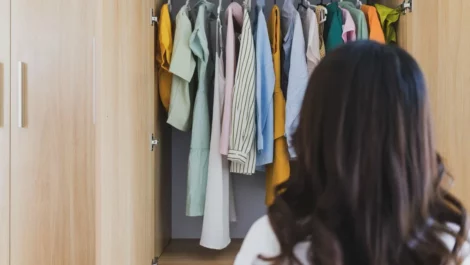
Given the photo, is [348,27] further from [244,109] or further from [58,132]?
[58,132]

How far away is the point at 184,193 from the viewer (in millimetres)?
2184

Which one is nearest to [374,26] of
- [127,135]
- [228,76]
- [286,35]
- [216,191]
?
[286,35]

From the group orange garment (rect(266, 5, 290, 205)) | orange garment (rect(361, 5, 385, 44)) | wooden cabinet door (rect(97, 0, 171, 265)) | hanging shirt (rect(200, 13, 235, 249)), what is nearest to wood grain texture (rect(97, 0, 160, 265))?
wooden cabinet door (rect(97, 0, 171, 265))

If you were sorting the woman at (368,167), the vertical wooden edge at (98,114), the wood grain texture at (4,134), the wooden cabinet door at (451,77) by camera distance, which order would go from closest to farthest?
1. the woman at (368,167)
2. the wood grain texture at (4,134)
3. the vertical wooden edge at (98,114)
4. the wooden cabinet door at (451,77)

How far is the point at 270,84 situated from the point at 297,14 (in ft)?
1.00

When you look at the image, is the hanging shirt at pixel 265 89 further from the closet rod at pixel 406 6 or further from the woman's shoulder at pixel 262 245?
the woman's shoulder at pixel 262 245

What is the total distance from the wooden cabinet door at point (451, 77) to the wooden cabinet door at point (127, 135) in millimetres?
947

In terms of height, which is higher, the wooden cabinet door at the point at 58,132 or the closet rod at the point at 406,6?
the closet rod at the point at 406,6

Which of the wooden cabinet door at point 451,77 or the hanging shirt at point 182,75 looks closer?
the wooden cabinet door at point 451,77

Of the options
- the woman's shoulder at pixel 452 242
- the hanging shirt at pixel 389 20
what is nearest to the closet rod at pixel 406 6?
the hanging shirt at pixel 389 20

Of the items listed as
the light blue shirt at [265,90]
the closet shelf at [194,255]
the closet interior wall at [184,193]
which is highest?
the light blue shirt at [265,90]

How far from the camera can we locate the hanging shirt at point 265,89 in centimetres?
173

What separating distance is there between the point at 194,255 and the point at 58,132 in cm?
95

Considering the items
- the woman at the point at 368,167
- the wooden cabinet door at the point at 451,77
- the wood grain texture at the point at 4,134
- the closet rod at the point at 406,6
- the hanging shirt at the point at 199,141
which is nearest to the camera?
the woman at the point at 368,167
